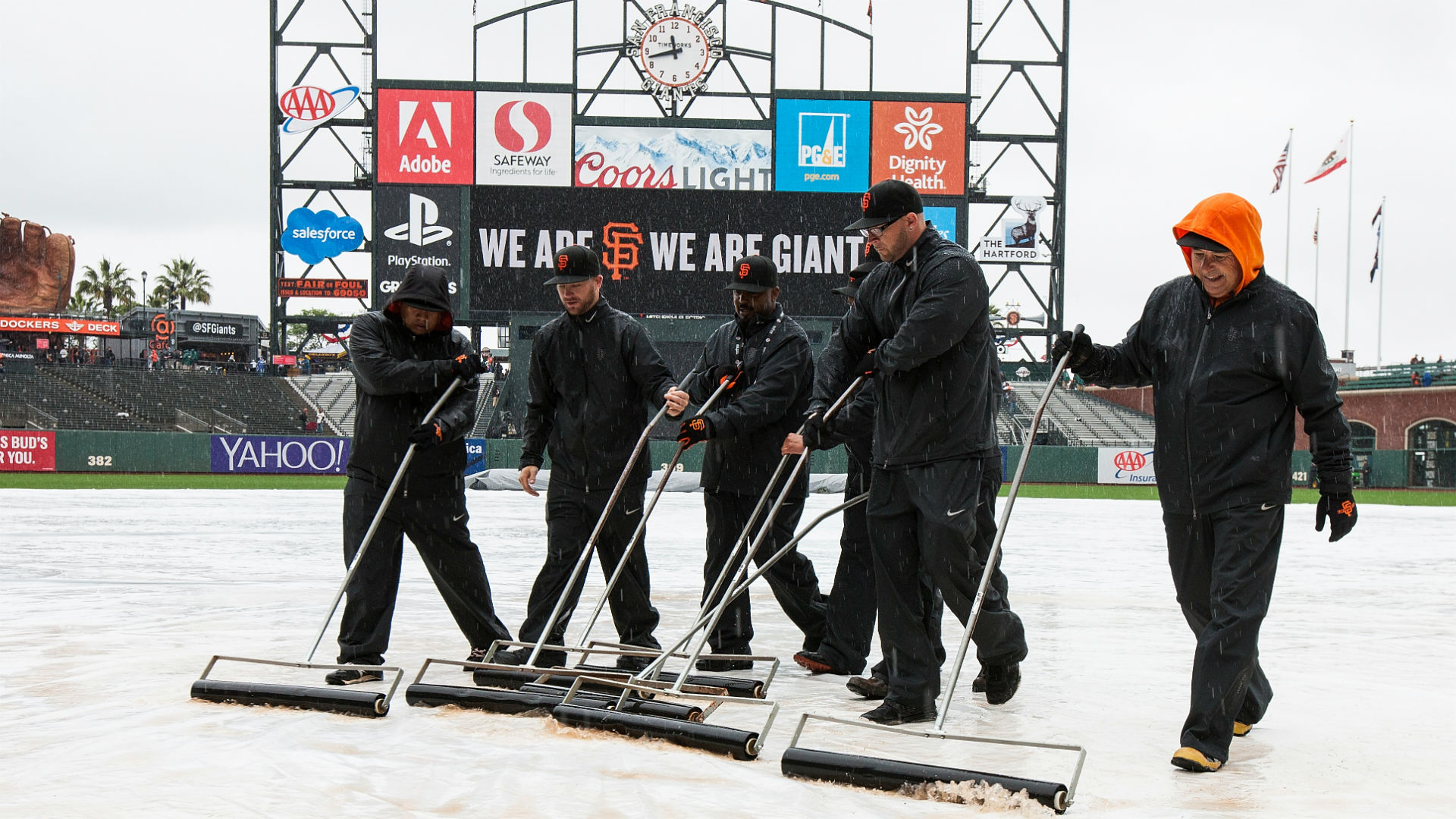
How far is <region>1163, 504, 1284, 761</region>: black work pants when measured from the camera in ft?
12.9

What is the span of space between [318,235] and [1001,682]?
116 feet

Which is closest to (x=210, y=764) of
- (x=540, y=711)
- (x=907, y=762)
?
(x=540, y=711)

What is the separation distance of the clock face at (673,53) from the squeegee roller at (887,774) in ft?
113

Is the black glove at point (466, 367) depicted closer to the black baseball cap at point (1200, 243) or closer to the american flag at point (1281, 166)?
the black baseball cap at point (1200, 243)

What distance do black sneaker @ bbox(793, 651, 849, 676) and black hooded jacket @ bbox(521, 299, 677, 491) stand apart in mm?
1133

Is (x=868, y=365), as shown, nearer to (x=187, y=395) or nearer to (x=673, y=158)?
(x=673, y=158)

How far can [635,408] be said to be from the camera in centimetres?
600

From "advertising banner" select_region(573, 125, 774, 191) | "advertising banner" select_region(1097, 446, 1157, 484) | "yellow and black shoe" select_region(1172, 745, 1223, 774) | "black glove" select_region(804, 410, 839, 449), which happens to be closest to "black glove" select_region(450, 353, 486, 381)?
"black glove" select_region(804, 410, 839, 449)

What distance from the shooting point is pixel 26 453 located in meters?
31.0

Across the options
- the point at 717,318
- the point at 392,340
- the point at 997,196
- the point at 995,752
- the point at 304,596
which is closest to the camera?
the point at 995,752

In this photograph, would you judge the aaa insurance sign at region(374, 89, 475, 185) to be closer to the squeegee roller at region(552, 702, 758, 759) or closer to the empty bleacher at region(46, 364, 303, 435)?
the empty bleacher at region(46, 364, 303, 435)

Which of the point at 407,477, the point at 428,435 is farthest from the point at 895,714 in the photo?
the point at 407,477

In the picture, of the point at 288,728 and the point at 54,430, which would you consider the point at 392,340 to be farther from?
the point at 54,430

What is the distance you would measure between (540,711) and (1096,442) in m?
38.7
